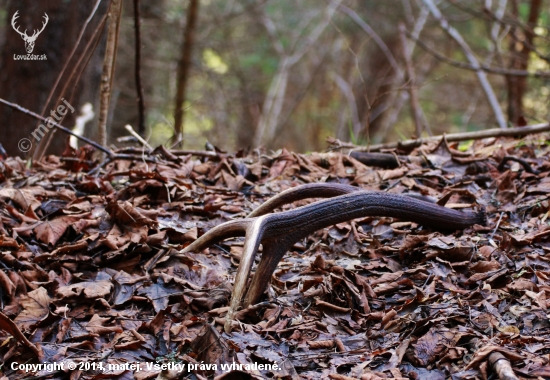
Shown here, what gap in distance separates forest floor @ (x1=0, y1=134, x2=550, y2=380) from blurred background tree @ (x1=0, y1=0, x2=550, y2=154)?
1992 millimetres

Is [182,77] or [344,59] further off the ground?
[344,59]

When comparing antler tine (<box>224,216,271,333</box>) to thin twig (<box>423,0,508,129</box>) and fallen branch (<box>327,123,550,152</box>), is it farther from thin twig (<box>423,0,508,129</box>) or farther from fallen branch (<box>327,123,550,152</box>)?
thin twig (<box>423,0,508,129</box>)

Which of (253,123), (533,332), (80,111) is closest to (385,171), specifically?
(533,332)

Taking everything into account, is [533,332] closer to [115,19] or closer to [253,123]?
[115,19]

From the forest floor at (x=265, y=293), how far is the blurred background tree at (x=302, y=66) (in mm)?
1992

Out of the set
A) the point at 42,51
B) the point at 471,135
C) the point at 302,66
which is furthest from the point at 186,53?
the point at 302,66

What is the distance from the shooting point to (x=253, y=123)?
38.8ft

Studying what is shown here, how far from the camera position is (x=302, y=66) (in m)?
14.8

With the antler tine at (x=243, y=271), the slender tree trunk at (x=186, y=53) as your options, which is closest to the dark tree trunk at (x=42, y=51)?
the slender tree trunk at (x=186, y=53)

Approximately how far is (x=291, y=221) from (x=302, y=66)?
13.1 meters

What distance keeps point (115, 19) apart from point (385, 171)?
2.27 meters

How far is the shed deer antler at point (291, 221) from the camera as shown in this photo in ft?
7.04

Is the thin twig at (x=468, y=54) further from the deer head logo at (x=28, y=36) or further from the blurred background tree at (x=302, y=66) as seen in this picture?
the deer head logo at (x=28, y=36)

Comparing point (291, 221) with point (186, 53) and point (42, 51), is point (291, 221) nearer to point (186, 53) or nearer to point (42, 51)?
point (42, 51)
